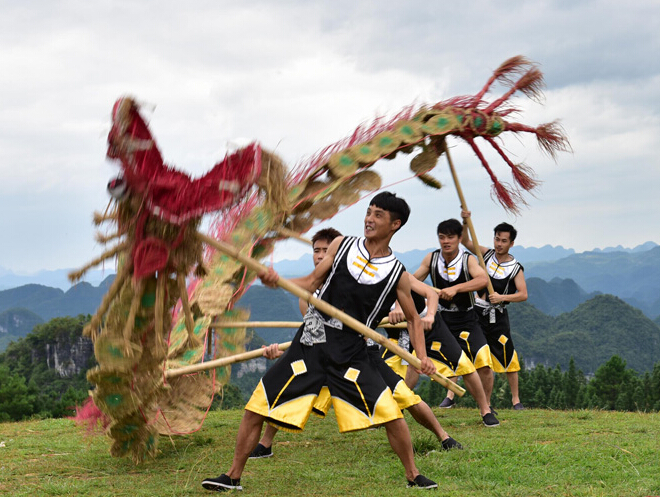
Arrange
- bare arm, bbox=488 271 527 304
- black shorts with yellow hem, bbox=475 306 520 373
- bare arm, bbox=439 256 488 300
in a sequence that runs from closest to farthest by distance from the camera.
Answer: bare arm, bbox=439 256 488 300, bare arm, bbox=488 271 527 304, black shorts with yellow hem, bbox=475 306 520 373

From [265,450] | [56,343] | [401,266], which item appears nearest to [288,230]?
[401,266]

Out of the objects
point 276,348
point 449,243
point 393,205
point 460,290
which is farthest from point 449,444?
point 393,205

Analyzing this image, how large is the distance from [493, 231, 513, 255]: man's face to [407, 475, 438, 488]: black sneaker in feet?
14.5

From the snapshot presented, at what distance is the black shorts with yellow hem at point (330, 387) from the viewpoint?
15.1 feet

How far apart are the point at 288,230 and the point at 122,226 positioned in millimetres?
1660

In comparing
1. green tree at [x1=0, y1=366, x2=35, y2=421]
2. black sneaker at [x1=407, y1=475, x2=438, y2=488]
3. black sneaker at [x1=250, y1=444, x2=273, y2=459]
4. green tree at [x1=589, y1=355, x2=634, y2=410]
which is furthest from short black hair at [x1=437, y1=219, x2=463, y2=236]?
green tree at [x1=589, y1=355, x2=634, y2=410]

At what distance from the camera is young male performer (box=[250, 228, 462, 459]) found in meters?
5.08

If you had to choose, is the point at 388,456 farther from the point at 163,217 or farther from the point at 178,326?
the point at 163,217

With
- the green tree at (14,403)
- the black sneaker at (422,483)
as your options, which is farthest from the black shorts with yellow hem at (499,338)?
the green tree at (14,403)

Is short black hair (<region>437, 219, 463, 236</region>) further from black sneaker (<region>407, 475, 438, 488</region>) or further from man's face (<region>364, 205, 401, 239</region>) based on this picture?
black sneaker (<region>407, 475, 438, 488</region>)

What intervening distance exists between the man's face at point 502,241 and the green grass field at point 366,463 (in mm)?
2150

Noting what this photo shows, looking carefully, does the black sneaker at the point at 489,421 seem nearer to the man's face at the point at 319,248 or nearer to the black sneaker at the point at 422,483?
the man's face at the point at 319,248

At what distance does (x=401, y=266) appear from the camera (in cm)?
485

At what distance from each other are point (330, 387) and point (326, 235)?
2.02 m
